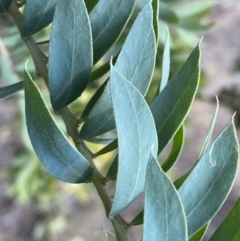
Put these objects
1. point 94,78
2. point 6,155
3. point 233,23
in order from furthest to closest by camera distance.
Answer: point 233,23, point 6,155, point 94,78

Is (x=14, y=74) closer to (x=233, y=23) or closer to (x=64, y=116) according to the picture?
(x=64, y=116)

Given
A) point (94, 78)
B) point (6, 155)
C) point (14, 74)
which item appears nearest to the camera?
point (94, 78)

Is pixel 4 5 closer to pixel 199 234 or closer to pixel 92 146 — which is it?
pixel 199 234

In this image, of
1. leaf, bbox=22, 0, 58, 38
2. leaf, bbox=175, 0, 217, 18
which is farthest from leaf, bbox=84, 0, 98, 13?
leaf, bbox=175, 0, 217, 18

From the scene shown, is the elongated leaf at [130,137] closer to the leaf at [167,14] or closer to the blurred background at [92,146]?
the blurred background at [92,146]

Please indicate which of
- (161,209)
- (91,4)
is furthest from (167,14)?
(161,209)

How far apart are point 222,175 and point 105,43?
3.9 inches

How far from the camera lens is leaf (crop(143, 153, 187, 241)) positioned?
0.65ft

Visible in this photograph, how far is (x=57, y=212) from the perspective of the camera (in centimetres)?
128

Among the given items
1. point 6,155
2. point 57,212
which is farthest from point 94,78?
point 6,155

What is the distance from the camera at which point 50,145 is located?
0.24 m

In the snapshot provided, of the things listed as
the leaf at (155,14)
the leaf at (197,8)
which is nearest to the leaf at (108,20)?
the leaf at (155,14)

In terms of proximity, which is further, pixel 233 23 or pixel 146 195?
pixel 233 23

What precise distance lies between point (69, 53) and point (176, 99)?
6 centimetres
